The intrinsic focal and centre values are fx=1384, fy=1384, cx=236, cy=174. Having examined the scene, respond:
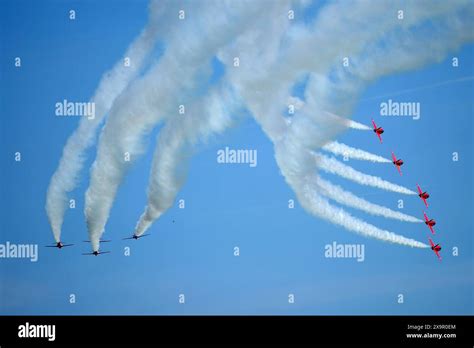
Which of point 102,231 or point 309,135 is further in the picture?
point 102,231

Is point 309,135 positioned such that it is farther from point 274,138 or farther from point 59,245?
point 59,245

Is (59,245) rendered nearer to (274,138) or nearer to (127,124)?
(127,124)
